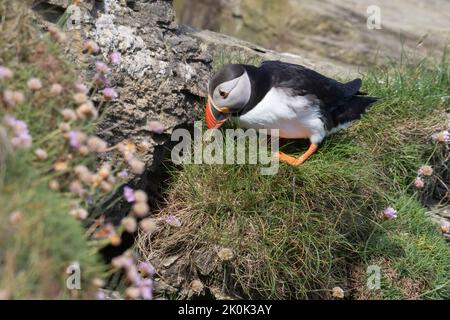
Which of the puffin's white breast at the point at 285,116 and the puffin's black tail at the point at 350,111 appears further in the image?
the puffin's black tail at the point at 350,111

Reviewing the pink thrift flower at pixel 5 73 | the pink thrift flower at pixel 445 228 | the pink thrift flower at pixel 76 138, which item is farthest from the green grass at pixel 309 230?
the pink thrift flower at pixel 5 73

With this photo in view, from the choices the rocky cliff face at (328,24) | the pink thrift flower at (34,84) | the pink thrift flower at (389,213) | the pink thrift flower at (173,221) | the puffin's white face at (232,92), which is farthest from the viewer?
the rocky cliff face at (328,24)

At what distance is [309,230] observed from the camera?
14.5 feet

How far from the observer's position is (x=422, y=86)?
18.4ft

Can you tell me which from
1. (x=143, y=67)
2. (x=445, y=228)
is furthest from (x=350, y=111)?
(x=143, y=67)

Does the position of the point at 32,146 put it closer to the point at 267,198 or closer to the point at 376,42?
the point at 267,198

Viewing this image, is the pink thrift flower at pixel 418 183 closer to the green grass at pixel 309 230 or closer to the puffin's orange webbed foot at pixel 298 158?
the green grass at pixel 309 230

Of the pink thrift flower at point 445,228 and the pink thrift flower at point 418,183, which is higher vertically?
the pink thrift flower at point 418,183

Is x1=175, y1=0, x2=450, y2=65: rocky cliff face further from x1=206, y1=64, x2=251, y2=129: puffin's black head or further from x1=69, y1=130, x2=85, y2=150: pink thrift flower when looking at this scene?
x1=69, y1=130, x2=85, y2=150: pink thrift flower

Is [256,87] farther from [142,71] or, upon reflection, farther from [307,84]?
[142,71]

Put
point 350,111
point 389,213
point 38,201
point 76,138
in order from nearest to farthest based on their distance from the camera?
point 38,201 < point 76,138 < point 389,213 < point 350,111

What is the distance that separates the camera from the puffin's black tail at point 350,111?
4.87m

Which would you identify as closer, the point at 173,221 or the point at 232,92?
the point at 173,221

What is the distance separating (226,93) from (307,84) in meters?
0.52
